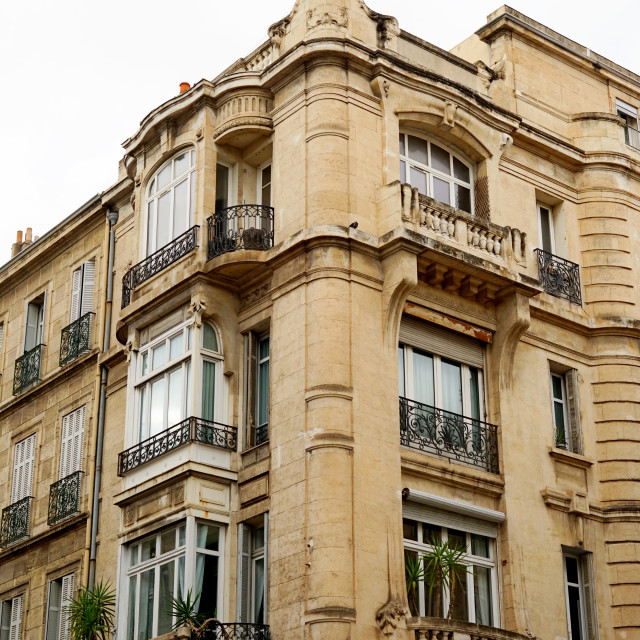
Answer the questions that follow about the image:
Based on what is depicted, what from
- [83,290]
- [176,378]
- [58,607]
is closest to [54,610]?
[58,607]

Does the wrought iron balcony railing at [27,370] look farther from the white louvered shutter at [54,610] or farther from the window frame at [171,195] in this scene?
the window frame at [171,195]

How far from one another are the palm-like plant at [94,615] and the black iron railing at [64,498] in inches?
115

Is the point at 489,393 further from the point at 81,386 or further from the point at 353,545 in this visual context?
the point at 81,386

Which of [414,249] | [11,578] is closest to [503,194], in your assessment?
[414,249]

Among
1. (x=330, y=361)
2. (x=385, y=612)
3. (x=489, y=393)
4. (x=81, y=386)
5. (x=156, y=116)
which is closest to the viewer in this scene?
(x=385, y=612)

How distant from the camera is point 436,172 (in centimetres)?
2375

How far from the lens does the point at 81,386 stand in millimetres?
26531

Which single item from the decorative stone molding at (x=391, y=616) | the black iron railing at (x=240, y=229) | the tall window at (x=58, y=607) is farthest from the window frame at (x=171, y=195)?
the decorative stone molding at (x=391, y=616)

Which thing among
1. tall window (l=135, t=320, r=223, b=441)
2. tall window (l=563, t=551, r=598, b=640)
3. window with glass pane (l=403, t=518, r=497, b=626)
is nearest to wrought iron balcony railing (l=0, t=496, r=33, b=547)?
tall window (l=135, t=320, r=223, b=441)

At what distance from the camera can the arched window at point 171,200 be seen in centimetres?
2345

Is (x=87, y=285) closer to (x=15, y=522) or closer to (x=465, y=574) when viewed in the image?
(x=15, y=522)

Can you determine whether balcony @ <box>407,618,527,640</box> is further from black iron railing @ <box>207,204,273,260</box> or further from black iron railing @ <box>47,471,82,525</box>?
black iron railing @ <box>47,471,82,525</box>

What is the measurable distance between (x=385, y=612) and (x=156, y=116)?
10.2 m

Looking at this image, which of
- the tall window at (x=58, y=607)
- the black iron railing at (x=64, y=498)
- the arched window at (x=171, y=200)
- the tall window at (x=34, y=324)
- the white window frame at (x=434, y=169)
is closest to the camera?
the white window frame at (x=434, y=169)
